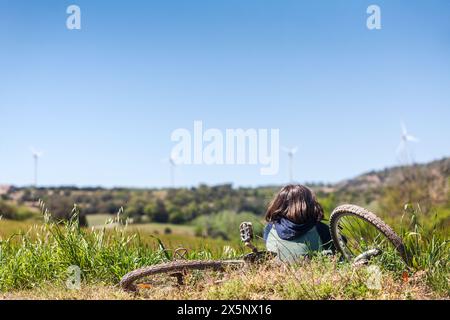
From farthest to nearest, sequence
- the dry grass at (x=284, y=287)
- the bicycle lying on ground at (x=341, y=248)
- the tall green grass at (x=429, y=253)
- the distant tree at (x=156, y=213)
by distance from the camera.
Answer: the distant tree at (x=156, y=213) → the tall green grass at (x=429, y=253) → the bicycle lying on ground at (x=341, y=248) → the dry grass at (x=284, y=287)

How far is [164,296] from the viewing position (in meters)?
6.06

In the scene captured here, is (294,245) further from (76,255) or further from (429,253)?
(76,255)

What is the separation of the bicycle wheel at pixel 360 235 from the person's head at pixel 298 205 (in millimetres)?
305

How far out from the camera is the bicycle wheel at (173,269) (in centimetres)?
590

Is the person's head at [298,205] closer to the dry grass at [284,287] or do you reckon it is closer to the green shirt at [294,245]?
the green shirt at [294,245]

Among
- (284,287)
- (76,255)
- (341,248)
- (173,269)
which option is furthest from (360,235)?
(76,255)

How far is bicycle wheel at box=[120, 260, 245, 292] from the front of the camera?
5.90 meters

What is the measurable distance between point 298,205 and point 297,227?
0.81ft

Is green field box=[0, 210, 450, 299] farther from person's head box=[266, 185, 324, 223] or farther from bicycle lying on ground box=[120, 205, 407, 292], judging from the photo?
person's head box=[266, 185, 324, 223]

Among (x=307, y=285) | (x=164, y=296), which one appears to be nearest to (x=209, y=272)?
(x=164, y=296)

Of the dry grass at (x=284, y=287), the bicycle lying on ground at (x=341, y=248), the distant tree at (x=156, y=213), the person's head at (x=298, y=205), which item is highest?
the person's head at (x=298, y=205)

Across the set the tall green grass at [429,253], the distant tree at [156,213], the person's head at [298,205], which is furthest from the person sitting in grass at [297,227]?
the distant tree at [156,213]
